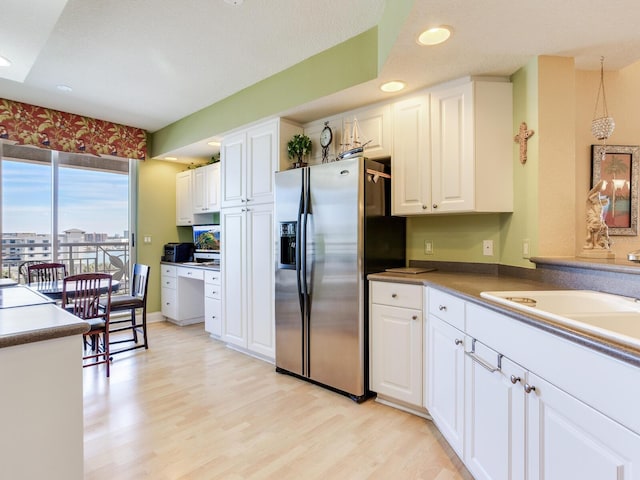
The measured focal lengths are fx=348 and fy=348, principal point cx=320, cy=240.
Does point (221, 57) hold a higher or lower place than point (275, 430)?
higher

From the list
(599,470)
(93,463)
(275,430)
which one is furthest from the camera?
(275,430)

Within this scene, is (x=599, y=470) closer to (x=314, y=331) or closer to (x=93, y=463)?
(x=314, y=331)

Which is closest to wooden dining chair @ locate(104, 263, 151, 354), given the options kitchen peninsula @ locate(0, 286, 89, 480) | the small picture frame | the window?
the window

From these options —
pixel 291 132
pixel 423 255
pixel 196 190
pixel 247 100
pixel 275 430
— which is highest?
pixel 247 100

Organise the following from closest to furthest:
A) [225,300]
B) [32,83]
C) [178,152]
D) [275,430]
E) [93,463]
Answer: [93,463] → [275,430] → [32,83] → [225,300] → [178,152]

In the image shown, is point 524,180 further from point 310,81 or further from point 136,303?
point 136,303

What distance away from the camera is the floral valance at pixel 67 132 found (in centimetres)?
364

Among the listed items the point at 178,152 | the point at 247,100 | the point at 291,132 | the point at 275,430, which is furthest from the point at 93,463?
the point at 178,152

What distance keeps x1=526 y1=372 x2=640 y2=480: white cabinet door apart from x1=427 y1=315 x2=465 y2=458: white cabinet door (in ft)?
1.75

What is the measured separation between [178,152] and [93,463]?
3.63 meters

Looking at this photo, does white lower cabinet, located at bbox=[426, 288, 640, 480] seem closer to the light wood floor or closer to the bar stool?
the light wood floor

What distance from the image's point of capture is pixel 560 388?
107 centimetres

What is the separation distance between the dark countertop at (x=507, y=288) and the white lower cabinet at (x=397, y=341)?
0.33 feet

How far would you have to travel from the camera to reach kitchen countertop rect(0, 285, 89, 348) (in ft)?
3.48
